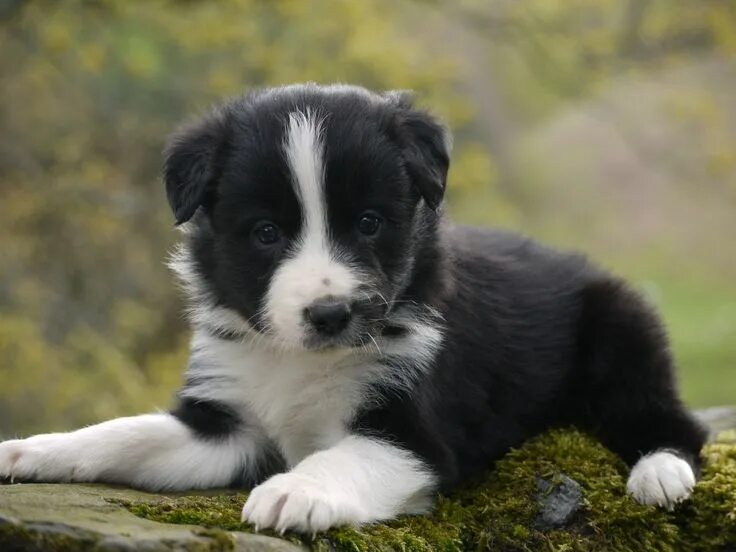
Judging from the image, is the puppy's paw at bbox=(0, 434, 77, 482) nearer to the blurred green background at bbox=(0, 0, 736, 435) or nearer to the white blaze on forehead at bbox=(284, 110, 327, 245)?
the white blaze on forehead at bbox=(284, 110, 327, 245)

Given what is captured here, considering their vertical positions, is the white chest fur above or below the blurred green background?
below

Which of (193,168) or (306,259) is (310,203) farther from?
(193,168)

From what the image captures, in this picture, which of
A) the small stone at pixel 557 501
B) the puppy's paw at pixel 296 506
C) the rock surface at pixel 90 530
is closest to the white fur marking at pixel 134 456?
the rock surface at pixel 90 530

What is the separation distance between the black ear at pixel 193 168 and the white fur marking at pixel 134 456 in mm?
884

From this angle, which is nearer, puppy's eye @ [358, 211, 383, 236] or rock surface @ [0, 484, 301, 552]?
rock surface @ [0, 484, 301, 552]

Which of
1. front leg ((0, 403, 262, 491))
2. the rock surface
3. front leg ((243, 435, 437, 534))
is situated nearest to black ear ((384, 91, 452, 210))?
front leg ((243, 435, 437, 534))

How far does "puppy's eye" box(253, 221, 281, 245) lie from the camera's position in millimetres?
4156

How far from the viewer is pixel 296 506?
359cm

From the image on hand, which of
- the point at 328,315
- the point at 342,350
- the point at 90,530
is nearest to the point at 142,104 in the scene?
the point at 342,350

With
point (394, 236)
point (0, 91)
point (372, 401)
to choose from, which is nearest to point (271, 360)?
point (372, 401)

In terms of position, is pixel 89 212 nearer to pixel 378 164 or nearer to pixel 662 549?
pixel 378 164

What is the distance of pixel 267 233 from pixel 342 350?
20.6 inches

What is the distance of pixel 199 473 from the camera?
4.52 m

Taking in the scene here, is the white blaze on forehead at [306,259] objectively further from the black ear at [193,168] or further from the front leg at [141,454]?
the front leg at [141,454]
